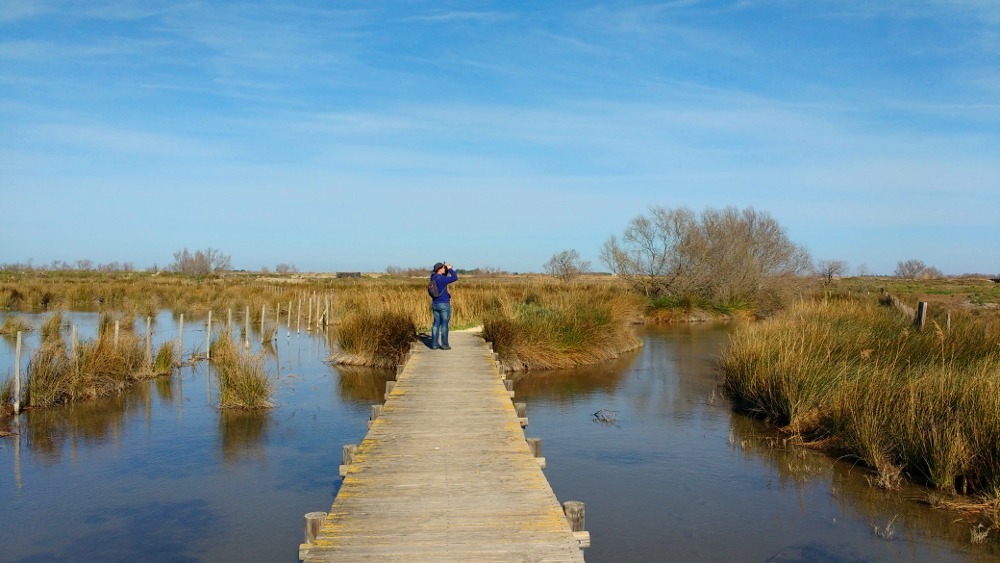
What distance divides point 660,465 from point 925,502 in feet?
10.3

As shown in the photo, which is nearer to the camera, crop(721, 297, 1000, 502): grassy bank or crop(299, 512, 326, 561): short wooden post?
crop(299, 512, 326, 561): short wooden post

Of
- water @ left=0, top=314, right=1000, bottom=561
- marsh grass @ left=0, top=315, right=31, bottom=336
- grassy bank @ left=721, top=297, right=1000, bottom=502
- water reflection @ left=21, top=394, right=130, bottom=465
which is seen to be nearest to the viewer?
water @ left=0, top=314, right=1000, bottom=561

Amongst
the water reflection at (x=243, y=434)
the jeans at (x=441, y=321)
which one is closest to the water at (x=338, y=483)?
the water reflection at (x=243, y=434)

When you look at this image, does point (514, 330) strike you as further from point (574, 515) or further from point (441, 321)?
point (574, 515)

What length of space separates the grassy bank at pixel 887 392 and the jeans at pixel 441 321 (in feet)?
18.9

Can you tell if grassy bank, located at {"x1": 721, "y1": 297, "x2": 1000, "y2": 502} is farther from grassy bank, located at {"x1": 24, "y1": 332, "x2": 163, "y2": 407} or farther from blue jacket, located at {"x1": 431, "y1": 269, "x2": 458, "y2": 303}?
grassy bank, located at {"x1": 24, "y1": 332, "x2": 163, "y2": 407}

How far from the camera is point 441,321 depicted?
15.6 m

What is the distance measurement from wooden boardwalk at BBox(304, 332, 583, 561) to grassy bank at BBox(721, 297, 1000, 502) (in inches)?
184

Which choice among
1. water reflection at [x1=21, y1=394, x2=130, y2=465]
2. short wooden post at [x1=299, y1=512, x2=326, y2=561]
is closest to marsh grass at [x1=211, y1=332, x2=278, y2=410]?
water reflection at [x1=21, y1=394, x2=130, y2=465]

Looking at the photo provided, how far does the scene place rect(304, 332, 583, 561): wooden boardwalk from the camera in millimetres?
5324

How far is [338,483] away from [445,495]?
3.49 metres

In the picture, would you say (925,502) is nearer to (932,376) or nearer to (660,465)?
(932,376)

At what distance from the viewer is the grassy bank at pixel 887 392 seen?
865cm

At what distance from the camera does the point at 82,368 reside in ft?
46.0
